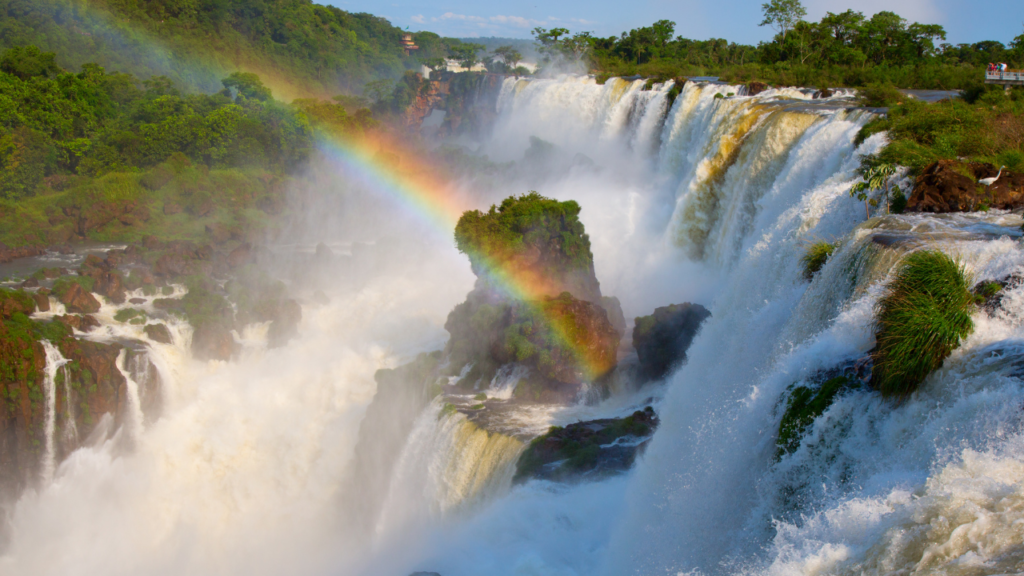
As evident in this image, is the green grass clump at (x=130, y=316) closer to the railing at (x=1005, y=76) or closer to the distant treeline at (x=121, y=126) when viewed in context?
the distant treeline at (x=121, y=126)

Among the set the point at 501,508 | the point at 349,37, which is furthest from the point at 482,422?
the point at 349,37

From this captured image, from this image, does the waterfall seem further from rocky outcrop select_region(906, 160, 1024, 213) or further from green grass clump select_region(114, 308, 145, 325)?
rocky outcrop select_region(906, 160, 1024, 213)

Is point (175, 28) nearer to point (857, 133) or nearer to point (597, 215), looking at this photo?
point (597, 215)

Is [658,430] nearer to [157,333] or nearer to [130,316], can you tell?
[157,333]

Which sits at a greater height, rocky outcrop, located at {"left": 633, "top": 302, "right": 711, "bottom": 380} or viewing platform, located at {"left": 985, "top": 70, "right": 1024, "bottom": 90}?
viewing platform, located at {"left": 985, "top": 70, "right": 1024, "bottom": 90}

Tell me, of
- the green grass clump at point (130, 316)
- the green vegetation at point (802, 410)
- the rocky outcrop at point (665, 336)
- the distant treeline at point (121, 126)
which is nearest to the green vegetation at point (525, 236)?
the rocky outcrop at point (665, 336)

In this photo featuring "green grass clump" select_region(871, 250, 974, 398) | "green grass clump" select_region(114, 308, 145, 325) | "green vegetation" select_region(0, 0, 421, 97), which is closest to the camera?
"green grass clump" select_region(871, 250, 974, 398)

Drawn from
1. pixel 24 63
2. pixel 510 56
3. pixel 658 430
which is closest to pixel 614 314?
pixel 658 430

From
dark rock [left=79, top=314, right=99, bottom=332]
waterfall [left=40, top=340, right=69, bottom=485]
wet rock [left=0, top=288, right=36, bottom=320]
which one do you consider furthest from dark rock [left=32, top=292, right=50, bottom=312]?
waterfall [left=40, top=340, right=69, bottom=485]
